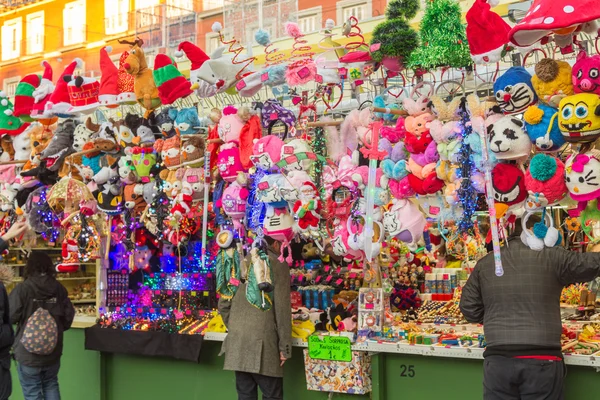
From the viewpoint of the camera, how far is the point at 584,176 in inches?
142

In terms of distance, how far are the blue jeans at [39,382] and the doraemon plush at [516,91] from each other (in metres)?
3.57

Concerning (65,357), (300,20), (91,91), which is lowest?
(65,357)

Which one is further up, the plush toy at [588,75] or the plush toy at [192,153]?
the plush toy at [588,75]

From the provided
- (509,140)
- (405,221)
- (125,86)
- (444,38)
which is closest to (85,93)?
(125,86)

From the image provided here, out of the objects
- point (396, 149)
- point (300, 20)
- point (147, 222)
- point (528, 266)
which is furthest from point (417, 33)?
point (300, 20)

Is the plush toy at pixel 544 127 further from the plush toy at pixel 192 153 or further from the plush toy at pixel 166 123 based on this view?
the plush toy at pixel 166 123

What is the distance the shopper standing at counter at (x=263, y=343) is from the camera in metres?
4.87

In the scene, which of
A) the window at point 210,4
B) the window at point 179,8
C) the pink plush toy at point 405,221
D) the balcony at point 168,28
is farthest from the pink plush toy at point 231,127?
the window at point 210,4

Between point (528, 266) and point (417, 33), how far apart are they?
4.67ft

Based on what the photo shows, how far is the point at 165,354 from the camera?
18.6 ft

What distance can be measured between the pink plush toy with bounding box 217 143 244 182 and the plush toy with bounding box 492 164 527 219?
1.70m

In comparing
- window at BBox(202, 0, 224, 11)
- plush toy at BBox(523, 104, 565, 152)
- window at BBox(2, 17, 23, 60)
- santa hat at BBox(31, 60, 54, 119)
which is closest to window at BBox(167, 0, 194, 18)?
window at BBox(202, 0, 224, 11)

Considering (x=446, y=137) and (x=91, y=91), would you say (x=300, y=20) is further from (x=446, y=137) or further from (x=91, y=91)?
(x=446, y=137)

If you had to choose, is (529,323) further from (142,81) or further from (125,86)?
(125,86)
